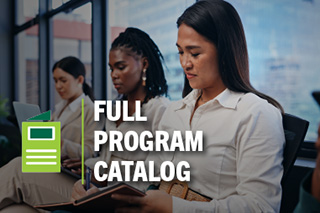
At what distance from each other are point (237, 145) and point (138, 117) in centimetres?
92

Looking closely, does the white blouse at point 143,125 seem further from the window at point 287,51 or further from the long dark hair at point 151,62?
the window at point 287,51

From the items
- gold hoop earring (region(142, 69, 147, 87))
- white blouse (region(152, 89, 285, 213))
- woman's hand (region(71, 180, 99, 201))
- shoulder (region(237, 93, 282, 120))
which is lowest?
woman's hand (region(71, 180, 99, 201))

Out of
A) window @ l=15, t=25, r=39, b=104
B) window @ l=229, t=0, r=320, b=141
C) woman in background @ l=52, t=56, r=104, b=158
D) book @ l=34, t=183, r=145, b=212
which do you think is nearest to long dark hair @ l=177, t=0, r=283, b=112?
window @ l=229, t=0, r=320, b=141

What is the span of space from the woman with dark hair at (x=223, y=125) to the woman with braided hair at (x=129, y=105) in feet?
1.64

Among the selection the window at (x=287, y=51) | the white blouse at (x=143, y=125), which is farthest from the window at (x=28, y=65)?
the window at (x=287, y=51)

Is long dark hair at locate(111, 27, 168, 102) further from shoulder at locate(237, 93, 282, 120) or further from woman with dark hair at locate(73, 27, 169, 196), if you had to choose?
shoulder at locate(237, 93, 282, 120)

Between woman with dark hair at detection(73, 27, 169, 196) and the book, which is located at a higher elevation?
woman with dark hair at detection(73, 27, 169, 196)

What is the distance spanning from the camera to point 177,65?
2318 millimetres

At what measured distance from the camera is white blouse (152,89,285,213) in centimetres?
117

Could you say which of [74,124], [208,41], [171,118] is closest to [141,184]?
[171,118]

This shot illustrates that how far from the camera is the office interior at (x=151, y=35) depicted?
5.67 feet

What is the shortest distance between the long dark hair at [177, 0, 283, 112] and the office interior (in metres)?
0.47

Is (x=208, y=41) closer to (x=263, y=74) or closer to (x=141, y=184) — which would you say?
(x=263, y=74)

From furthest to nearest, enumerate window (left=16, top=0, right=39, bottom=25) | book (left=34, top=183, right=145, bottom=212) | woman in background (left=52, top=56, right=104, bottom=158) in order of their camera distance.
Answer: window (left=16, top=0, right=39, bottom=25) → woman in background (left=52, top=56, right=104, bottom=158) → book (left=34, top=183, right=145, bottom=212)
